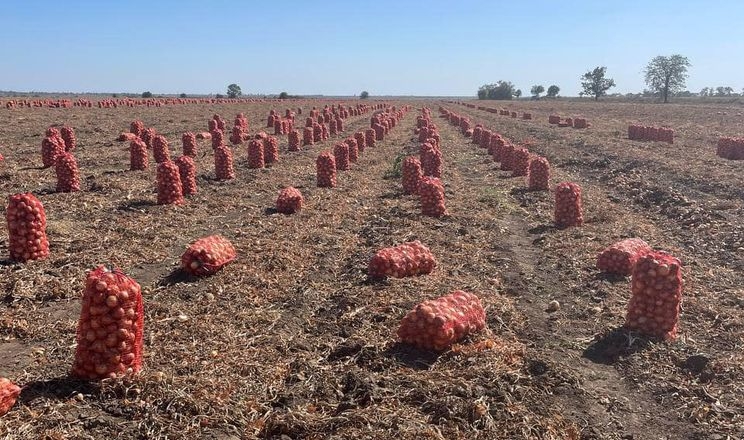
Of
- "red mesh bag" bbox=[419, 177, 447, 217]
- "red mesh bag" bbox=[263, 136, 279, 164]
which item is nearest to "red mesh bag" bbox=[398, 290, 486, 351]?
"red mesh bag" bbox=[419, 177, 447, 217]

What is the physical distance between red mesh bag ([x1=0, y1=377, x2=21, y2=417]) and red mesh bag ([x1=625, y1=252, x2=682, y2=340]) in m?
6.64

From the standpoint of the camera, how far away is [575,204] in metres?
12.8

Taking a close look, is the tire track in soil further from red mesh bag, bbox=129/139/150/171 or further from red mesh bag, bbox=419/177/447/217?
red mesh bag, bbox=129/139/150/171

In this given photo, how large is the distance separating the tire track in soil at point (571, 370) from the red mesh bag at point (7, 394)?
193 inches

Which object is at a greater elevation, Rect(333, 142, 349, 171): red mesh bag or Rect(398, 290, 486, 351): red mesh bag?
Rect(333, 142, 349, 171): red mesh bag

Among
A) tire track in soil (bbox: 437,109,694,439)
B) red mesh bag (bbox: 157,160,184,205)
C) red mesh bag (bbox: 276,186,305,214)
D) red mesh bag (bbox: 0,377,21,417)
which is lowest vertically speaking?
tire track in soil (bbox: 437,109,694,439)

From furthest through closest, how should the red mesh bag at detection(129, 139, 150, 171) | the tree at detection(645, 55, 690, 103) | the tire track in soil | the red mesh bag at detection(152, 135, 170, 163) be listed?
the tree at detection(645, 55, 690, 103)
the red mesh bag at detection(152, 135, 170, 163)
the red mesh bag at detection(129, 139, 150, 171)
the tire track in soil

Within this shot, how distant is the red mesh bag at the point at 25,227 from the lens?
8.93m

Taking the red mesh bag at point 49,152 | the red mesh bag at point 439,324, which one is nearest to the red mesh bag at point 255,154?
the red mesh bag at point 49,152

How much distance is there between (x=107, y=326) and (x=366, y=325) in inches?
120

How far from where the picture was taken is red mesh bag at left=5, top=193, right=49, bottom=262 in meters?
8.93

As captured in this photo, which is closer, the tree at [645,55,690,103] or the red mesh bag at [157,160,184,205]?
the red mesh bag at [157,160,184,205]

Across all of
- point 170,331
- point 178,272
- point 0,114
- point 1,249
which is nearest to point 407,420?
point 170,331

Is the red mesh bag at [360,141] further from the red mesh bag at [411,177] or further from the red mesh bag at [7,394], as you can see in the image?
the red mesh bag at [7,394]
